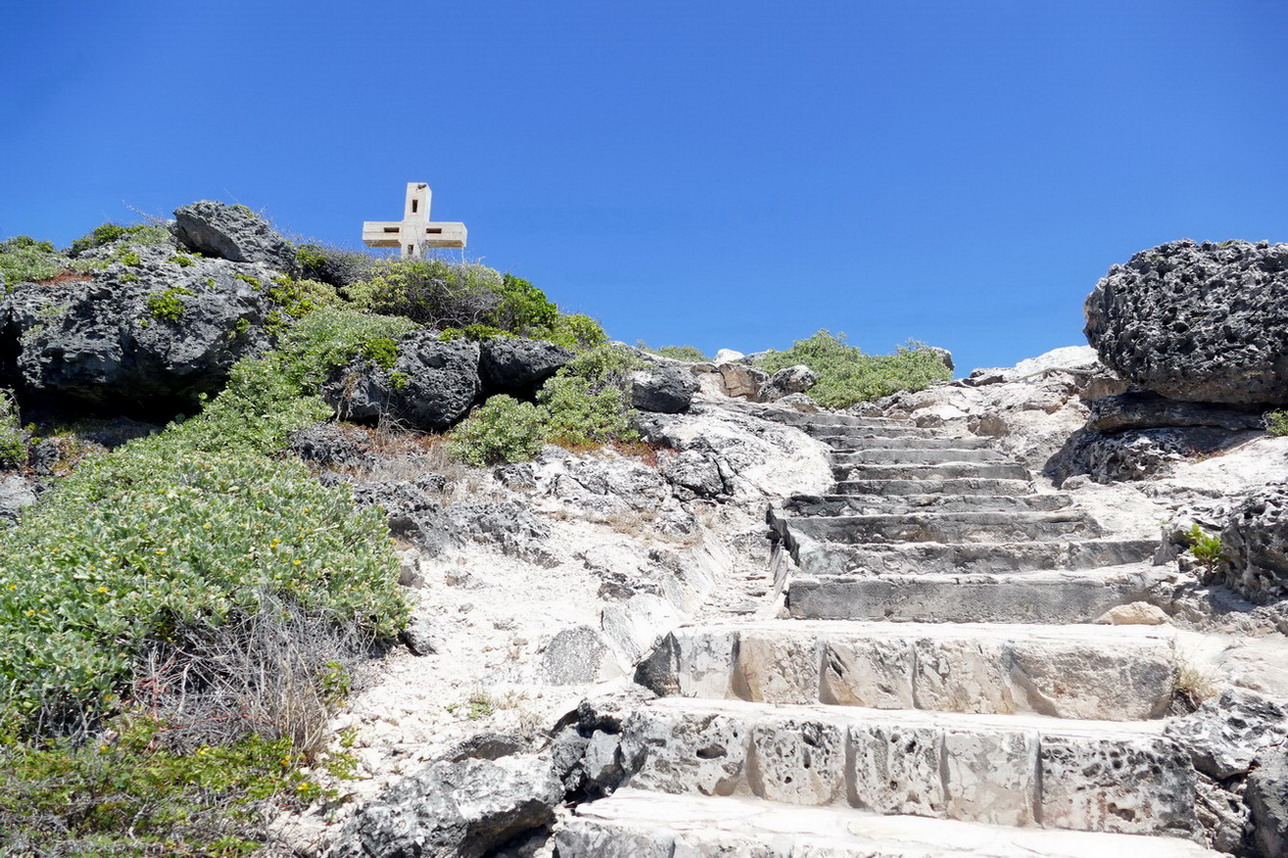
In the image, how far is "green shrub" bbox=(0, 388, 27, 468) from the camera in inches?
315

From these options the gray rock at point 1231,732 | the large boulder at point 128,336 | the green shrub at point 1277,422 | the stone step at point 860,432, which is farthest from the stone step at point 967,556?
the large boulder at point 128,336

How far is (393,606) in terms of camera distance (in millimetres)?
4523

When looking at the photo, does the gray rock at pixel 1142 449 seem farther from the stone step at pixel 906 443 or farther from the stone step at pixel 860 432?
the stone step at pixel 860 432

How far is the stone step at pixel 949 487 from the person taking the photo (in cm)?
721

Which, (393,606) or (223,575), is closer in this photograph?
(223,575)

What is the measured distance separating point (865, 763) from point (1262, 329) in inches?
233

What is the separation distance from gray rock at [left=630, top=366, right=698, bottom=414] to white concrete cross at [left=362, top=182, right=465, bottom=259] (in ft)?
26.4

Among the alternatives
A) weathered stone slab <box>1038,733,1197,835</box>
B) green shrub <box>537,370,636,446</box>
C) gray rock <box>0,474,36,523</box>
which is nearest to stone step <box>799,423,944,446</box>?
green shrub <box>537,370,636,446</box>

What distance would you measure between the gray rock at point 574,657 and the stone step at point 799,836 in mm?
1094

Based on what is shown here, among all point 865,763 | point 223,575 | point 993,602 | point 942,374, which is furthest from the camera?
point 942,374

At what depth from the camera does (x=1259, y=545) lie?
368cm

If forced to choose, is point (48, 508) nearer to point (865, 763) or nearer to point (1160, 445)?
point (865, 763)

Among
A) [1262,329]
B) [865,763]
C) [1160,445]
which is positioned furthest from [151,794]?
[1262,329]

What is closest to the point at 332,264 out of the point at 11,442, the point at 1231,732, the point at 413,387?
the point at 413,387
